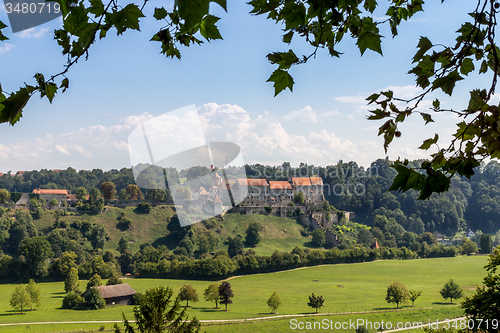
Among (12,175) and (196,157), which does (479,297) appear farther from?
(12,175)

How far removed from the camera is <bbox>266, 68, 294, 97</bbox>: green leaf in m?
1.95

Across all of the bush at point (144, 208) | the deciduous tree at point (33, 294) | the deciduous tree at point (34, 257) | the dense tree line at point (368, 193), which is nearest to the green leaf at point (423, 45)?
the deciduous tree at point (33, 294)

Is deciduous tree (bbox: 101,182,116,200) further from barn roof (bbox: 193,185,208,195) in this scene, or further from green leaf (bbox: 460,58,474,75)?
green leaf (bbox: 460,58,474,75)

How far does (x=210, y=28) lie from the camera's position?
6.51ft

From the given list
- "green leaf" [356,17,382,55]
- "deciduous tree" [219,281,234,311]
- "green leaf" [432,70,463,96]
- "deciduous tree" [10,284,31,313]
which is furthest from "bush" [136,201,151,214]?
"green leaf" [432,70,463,96]

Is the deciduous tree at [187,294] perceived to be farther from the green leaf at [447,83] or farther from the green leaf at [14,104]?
the green leaf at [447,83]

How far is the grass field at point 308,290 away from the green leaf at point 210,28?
1081 inches

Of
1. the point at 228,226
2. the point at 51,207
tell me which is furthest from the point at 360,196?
the point at 51,207

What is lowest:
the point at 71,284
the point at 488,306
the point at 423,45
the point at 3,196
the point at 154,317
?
the point at 71,284

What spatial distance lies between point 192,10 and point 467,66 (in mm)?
1937

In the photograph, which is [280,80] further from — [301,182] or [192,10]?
[301,182]

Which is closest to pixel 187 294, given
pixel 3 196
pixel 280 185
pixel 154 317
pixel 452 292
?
pixel 154 317

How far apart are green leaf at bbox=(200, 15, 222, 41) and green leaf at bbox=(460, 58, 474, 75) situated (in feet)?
4.83

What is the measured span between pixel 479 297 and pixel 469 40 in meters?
15.9
